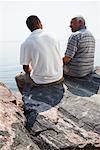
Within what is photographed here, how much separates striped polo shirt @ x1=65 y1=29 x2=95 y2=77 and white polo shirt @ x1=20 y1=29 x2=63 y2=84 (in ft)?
3.18

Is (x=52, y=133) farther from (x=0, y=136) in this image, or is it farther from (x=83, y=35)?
(x=83, y=35)

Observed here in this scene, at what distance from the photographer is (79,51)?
10.2m

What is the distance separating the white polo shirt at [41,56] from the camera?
884cm

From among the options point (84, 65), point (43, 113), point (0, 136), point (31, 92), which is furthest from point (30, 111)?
point (84, 65)

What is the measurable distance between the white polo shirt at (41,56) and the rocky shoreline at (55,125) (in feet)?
2.01

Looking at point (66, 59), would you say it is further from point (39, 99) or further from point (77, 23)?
point (39, 99)

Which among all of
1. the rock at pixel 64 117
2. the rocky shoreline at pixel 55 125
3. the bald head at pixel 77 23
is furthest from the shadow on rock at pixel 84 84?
the bald head at pixel 77 23

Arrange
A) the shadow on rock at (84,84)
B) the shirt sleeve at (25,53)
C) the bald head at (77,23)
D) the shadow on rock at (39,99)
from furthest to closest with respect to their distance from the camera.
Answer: the bald head at (77,23) < the shadow on rock at (84,84) < the shirt sleeve at (25,53) < the shadow on rock at (39,99)

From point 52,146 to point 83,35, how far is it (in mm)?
4184

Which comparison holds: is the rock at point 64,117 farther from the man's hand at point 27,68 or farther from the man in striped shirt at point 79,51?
the man in striped shirt at point 79,51

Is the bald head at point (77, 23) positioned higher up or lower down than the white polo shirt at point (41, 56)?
higher up

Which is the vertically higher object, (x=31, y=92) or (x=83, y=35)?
(x=83, y=35)

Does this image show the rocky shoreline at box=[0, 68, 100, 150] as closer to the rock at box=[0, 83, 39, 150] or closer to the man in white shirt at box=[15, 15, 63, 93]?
the rock at box=[0, 83, 39, 150]

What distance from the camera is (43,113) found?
7.84m
